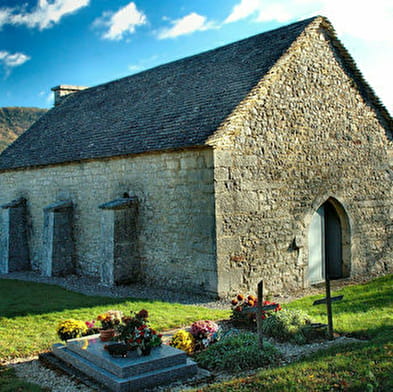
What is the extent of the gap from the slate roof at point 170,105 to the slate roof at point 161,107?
38 mm

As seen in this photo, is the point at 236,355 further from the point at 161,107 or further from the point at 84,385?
the point at 161,107

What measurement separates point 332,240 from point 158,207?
225 inches

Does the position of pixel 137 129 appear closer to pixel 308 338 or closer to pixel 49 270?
pixel 49 270

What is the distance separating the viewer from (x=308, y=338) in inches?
340

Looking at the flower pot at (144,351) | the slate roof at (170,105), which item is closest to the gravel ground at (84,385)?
the flower pot at (144,351)

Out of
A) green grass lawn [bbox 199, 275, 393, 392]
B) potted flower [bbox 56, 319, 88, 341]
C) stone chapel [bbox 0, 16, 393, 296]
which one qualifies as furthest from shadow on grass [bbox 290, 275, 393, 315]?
potted flower [bbox 56, 319, 88, 341]

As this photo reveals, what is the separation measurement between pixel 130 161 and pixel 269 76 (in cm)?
Answer: 478

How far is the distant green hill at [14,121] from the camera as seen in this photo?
5559 centimetres

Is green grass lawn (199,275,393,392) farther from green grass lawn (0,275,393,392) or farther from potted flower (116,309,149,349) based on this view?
potted flower (116,309,149,349)

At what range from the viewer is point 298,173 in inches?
542

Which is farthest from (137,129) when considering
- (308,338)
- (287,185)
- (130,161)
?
(308,338)

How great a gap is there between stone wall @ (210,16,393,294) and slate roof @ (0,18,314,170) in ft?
2.47

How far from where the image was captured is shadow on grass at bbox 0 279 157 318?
11070mm

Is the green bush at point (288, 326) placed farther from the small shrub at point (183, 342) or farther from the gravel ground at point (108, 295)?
the small shrub at point (183, 342)
